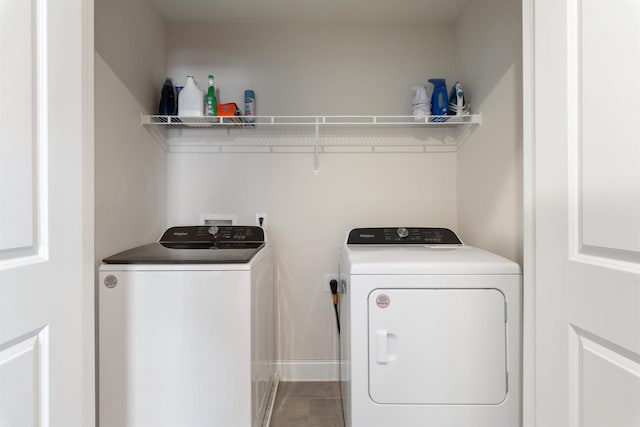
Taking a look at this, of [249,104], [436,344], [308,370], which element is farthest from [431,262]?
[249,104]

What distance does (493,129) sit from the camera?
1727 mm

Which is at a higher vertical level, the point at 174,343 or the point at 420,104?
the point at 420,104

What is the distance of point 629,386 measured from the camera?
0.71m

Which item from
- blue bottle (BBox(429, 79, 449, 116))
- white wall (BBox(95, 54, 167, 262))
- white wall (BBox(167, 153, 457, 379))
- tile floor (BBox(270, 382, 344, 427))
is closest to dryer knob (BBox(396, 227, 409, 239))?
white wall (BBox(167, 153, 457, 379))

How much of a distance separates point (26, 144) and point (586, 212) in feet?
4.45

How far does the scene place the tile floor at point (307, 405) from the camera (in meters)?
1.80

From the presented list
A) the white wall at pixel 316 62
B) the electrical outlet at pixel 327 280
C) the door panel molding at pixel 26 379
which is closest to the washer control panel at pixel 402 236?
the electrical outlet at pixel 327 280

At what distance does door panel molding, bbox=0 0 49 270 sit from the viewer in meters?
0.69

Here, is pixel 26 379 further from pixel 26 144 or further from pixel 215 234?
pixel 215 234

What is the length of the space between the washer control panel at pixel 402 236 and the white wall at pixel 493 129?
0.54 feet

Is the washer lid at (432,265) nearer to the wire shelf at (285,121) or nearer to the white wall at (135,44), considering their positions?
the wire shelf at (285,121)

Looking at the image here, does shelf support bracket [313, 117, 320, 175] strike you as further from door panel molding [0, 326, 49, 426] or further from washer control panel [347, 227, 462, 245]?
door panel molding [0, 326, 49, 426]

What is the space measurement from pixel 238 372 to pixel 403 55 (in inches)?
85.6

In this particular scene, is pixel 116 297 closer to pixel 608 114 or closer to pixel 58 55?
pixel 58 55
